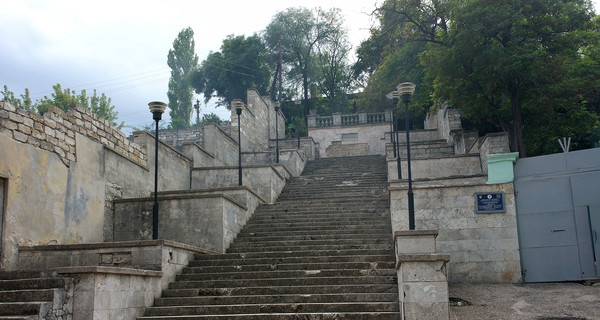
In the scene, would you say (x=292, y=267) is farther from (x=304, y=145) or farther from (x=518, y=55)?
(x=304, y=145)

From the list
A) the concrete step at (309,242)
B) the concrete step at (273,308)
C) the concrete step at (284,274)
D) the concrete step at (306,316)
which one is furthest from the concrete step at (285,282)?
the concrete step at (309,242)

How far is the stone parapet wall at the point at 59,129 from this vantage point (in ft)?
34.6

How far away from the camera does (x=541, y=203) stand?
37.3 feet

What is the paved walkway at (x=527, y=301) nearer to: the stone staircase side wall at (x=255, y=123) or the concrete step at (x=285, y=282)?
→ the concrete step at (x=285, y=282)

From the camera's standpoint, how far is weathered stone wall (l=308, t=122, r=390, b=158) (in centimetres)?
3228

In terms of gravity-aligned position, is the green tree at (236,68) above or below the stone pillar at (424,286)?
above

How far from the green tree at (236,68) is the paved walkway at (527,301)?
33440 millimetres

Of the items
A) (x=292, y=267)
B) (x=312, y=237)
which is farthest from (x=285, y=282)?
(x=312, y=237)

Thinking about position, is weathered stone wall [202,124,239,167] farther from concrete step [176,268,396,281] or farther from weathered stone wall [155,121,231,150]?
concrete step [176,268,396,281]

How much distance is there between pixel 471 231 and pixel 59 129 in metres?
10.3

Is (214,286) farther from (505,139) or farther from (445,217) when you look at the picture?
(505,139)

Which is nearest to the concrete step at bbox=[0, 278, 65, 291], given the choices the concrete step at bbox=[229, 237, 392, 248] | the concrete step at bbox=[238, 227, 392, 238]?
the concrete step at bbox=[229, 237, 392, 248]

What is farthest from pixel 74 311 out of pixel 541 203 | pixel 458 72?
pixel 458 72

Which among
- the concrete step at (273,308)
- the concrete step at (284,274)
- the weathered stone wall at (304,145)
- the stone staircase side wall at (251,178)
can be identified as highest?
the weathered stone wall at (304,145)
